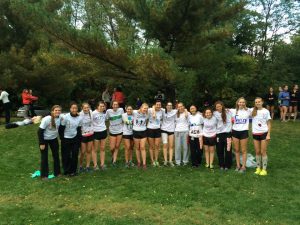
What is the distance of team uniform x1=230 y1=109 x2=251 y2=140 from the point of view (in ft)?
27.8

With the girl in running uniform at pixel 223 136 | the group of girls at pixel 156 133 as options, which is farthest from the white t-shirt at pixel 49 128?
the girl in running uniform at pixel 223 136

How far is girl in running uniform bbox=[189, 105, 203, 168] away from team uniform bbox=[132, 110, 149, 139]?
3.76ft

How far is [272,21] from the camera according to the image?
33500mm

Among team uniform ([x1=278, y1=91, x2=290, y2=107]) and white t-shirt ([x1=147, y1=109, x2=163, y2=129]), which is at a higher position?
team uniform ([x1=278, y1=91, x2=290, y2=107])

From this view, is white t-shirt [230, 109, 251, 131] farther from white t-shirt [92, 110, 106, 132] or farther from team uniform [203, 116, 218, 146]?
white t-shirt [92, 110, 106, 132]

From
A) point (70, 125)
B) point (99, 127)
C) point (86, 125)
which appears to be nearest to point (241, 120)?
point (99, 127)

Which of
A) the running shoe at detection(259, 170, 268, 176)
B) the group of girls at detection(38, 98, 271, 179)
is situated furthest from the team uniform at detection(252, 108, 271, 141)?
the running shoe at detection(259, 170, 268, 176)

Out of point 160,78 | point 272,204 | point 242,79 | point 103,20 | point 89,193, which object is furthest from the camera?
point 103,20

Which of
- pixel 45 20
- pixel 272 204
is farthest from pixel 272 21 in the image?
pixel 272 204

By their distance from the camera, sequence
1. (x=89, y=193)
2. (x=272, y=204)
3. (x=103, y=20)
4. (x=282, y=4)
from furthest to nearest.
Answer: (x=282, y=4) < (x=103, y=20) < (x=89, y=193) < (x=272, y=204)

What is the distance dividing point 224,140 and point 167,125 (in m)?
1.45

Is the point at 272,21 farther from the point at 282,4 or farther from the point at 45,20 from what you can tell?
the point at 45,20

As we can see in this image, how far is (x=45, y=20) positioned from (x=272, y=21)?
27.2m

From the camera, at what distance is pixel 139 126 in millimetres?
9023
